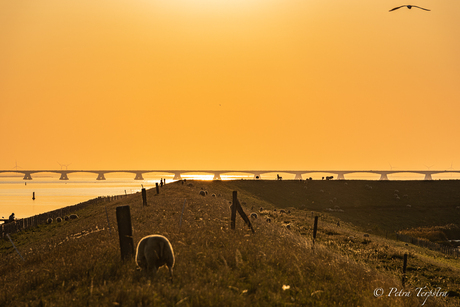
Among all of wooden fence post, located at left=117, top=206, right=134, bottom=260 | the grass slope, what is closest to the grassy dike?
wooden fence post, located at left=117, top=206, right=134, bottom=260

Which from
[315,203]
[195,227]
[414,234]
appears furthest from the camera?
[315,203]

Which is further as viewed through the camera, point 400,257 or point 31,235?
point 31,235

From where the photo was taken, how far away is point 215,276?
998 cm

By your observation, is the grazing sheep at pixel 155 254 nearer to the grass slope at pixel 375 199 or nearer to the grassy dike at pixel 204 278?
the grassy dike at pixel 204 278

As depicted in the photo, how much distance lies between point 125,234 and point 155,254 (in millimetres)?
2094

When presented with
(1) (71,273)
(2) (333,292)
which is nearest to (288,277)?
(2) (333,292)

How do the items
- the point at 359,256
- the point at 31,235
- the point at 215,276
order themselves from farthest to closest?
the point at 31,235 < the point at 359,256 < the point at 215,276

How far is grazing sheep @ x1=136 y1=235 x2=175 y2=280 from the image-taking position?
→ 31.2 feet

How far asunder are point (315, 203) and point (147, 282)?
7421cm

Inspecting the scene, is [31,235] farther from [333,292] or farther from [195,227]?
[333,292]

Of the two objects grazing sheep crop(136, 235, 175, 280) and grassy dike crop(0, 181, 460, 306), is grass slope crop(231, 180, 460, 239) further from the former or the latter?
grazing sheep crop(136, 235, 175, 280)

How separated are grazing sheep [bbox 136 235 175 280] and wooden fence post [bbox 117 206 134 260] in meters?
1.40

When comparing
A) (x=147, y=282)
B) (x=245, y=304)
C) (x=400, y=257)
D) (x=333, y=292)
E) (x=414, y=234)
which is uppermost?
(x=147, y=282)

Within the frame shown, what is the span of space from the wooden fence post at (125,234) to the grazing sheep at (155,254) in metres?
1.40
